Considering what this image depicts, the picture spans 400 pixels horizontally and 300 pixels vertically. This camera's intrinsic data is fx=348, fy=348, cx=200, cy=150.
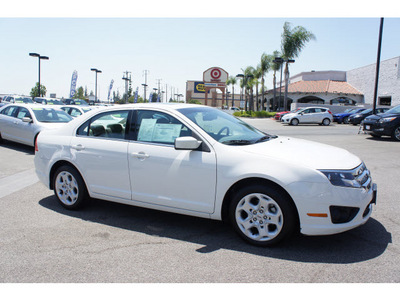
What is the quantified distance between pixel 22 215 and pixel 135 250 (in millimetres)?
2131

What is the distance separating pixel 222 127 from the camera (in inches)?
176

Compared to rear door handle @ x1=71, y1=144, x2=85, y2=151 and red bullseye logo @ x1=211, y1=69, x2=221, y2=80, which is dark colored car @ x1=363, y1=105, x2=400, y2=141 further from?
red bullseye logo @ x1=211, y1=69, x2=221, y2=80

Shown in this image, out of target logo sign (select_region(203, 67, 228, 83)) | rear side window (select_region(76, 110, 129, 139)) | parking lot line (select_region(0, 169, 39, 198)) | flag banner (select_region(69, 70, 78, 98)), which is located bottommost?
parking lot line (select_region(0, 169, 39, 198))

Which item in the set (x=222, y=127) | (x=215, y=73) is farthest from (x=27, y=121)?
(x=215, y=73)

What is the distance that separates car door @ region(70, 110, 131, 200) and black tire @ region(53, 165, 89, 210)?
159 mm

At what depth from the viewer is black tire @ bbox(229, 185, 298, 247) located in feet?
11.8

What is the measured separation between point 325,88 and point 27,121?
4582cm

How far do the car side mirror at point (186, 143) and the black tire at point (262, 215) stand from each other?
28.4 inches

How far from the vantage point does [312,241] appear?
3.99 meters

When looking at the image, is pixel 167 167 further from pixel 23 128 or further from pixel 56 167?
pixel 23 128

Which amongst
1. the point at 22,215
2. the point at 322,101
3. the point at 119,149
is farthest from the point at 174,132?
the point at 322,101

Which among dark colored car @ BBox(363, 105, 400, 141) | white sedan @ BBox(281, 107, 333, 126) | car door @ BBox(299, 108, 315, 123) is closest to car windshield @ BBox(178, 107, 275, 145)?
dark colored car @ BBox(363, 105, 400, 141)

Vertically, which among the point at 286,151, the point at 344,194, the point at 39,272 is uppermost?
the point at 286,151

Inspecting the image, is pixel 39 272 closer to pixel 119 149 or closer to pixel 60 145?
pixel 119 149
